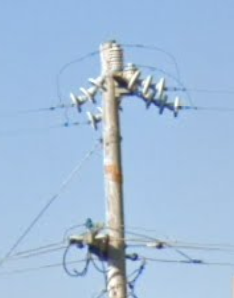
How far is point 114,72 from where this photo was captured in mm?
24703

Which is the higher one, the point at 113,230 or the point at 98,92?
the point at 98,92

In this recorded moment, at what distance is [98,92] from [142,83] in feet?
2.50

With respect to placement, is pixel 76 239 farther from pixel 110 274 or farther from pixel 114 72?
pixel 114 72

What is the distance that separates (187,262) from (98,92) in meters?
3.19

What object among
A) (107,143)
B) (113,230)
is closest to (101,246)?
(113,230)

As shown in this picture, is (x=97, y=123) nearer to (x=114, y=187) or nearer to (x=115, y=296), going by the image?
(x=114, y=187)

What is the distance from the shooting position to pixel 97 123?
81.4ft

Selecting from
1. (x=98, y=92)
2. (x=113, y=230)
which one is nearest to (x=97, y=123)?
(x=98, y=92)

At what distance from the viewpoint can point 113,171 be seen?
2419 cm

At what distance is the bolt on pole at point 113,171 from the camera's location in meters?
23.6

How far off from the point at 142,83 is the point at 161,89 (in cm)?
43

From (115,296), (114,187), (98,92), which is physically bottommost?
(115,296)

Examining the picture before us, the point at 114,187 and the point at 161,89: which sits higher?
the point at 161,89

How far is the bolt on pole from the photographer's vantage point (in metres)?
23.6
